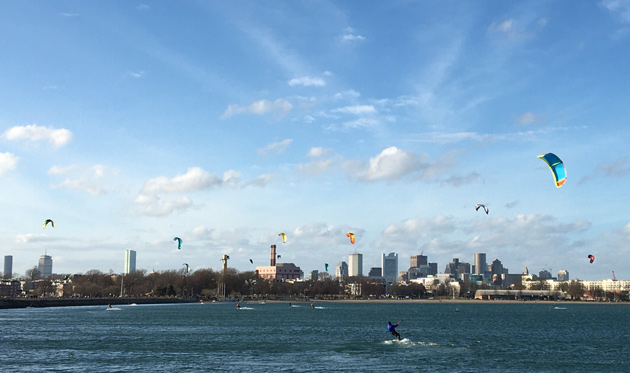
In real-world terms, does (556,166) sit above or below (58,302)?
above

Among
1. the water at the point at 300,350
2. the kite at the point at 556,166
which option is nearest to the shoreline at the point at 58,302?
the water at the point at 300,350

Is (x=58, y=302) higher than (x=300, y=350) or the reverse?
the reverse

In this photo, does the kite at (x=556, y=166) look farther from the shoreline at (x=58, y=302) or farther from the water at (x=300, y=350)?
the shoreline at (x=58, y=302)

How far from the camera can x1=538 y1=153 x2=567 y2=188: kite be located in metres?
52.5

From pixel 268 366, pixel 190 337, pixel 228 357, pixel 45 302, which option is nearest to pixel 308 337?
pixel 190 337

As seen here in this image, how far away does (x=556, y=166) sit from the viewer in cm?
5334

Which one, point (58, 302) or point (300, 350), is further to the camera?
point (58, 302)

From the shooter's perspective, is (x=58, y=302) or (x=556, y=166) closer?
(x=556, y=166)

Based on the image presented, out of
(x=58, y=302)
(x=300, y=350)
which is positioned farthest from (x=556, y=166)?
(x=58, y=302)

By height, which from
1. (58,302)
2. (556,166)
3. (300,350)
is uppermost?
(556,166)

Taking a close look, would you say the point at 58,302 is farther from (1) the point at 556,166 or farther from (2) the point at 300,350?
(1) the point at 556,166

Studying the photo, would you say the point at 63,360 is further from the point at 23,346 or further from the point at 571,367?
the point at 571,367

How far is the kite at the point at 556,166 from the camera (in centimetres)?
5247

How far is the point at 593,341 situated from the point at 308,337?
96.3 ft
